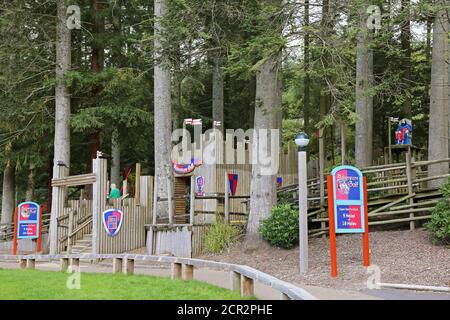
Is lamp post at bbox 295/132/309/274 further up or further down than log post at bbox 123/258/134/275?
further up

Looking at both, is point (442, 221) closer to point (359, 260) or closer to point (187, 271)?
point (359, 260)

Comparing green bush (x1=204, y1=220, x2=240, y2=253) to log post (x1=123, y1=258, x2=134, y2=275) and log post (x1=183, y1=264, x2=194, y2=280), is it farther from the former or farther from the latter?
log post (x1=183, y1=264, x2=194, y2=280)

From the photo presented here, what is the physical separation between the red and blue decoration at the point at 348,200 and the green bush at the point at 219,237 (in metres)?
4.67

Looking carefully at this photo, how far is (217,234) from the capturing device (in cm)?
1512

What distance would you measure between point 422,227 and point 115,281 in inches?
315

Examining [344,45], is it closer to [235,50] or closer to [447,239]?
[235,50]

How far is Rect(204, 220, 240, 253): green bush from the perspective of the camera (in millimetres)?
15039

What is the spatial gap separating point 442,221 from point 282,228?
374cm

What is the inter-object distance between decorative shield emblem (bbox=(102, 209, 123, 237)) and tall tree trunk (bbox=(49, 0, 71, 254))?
426cm

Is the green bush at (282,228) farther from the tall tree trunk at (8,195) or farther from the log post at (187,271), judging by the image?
the tall tree trunk at (8,195)

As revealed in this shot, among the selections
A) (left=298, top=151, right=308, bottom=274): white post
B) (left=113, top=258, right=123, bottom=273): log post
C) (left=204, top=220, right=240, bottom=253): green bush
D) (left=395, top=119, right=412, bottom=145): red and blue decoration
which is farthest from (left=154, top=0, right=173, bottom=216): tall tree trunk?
(left=395, top=119, right=412, bottom=145): red and blue decoration

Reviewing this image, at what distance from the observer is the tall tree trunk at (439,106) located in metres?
14.7
